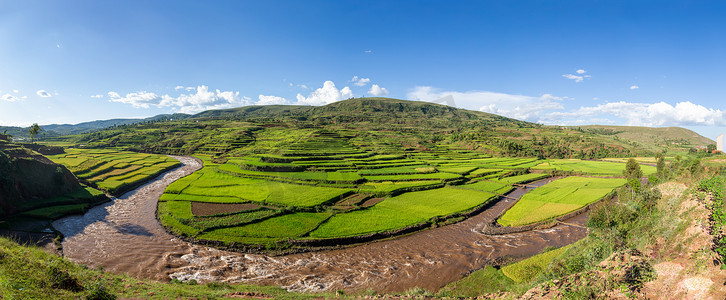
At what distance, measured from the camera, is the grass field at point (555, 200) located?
43.4m

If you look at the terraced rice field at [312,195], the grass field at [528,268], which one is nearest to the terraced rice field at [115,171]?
the terraced rice field at [312,195]

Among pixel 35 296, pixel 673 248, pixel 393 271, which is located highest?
pixel 673 248

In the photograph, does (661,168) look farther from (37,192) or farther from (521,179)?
(37,192)

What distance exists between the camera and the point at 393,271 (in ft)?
94.3

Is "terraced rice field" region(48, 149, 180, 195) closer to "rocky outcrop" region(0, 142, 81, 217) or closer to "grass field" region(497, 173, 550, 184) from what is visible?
"rocky outcrop" region(0, 142, 81, 217)

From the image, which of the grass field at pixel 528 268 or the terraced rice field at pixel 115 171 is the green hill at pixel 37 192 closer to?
the terraced rice field at pixel 115 171

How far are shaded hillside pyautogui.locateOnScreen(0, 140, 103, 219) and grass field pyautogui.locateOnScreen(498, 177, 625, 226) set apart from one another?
7187 cm

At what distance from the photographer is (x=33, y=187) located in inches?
1714

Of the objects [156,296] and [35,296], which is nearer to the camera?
[35,296]

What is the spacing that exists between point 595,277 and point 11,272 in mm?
30400

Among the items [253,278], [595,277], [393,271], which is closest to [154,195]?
[253,278]

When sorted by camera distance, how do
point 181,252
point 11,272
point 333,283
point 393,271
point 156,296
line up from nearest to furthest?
point 11,272 → point 156,296 → point 333,283 → point 393,271 → point 181,252

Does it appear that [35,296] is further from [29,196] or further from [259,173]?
[259,173]

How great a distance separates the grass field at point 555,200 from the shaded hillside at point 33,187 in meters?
71.9
